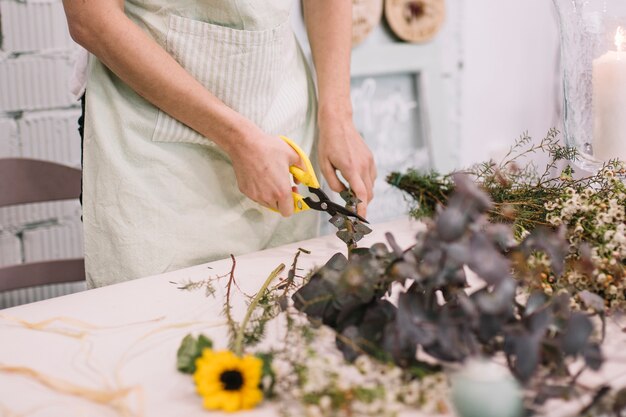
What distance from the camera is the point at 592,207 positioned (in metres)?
0.85

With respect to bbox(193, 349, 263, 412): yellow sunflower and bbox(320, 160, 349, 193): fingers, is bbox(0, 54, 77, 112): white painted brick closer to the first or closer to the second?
bbox(320, 160, 349, 193): fingers

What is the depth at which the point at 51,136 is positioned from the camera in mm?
1721

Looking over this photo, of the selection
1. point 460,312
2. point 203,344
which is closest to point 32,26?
point 203,344

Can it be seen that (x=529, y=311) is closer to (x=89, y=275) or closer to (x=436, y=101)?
(x=89, y=275)

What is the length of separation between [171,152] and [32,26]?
804mm

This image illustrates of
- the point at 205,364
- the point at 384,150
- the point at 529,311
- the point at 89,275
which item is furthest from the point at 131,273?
the point at 384,150

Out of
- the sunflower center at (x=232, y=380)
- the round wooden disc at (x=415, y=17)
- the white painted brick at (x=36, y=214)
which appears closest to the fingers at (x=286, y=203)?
the sunflower center at (x=232, y=380)

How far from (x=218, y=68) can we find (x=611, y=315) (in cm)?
71

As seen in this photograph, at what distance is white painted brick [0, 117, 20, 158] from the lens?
1654mm

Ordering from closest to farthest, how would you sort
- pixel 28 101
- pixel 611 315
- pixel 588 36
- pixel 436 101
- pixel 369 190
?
pixel 611 315 → pixel 588 36 → pixel 369 190 → pixel 28 101 → pixel 436 101

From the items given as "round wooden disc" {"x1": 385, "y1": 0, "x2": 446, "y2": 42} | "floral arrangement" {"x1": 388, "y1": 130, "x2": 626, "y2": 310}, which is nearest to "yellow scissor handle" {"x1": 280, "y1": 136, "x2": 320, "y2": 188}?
"floral arrangement" {"x1": 388, "y1": 130, "x2": 626, "y2": 310}

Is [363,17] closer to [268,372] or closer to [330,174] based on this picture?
[330,174]

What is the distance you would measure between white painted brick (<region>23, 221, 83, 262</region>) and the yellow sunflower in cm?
129

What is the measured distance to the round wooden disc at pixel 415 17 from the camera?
2271 mm
